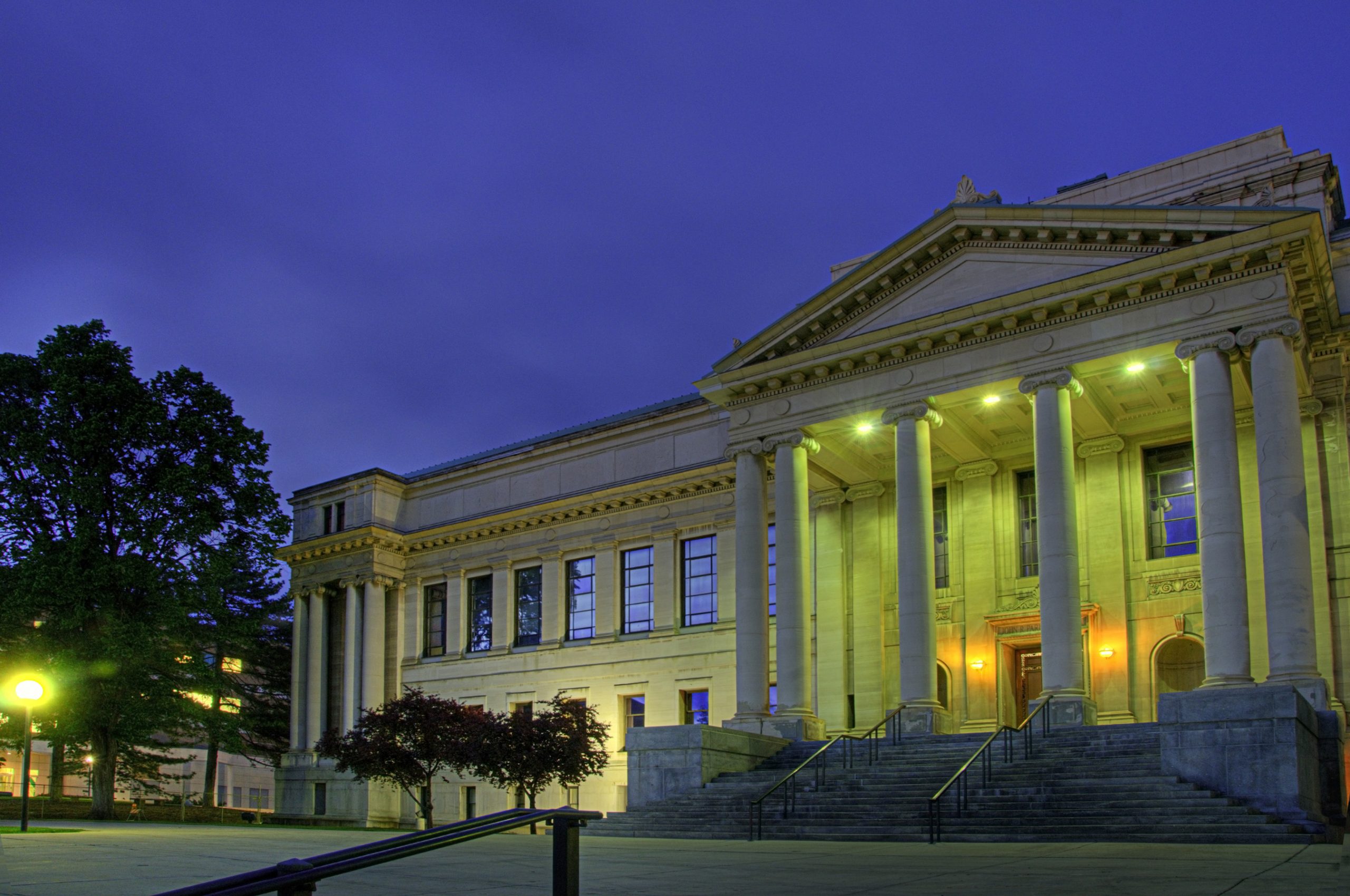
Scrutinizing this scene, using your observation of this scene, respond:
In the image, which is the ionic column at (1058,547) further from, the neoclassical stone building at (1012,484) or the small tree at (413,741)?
the small tree at (413,741)

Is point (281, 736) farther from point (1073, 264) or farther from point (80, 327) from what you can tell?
point (1073, 264)

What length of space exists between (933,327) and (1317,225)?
26.8 feet

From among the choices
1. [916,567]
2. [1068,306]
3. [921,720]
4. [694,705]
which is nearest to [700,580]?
[694,705]

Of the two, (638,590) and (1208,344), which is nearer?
(1208,344)

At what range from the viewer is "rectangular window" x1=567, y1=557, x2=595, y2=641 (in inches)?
1725

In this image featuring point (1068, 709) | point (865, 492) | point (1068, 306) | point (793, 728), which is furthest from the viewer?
point (865, 492)

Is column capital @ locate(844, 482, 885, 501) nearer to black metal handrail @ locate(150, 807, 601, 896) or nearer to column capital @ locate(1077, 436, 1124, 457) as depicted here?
column capital @ locate(1077, 436, 1124, 457)

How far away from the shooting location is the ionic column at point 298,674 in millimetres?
49125

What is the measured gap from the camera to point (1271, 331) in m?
24.7

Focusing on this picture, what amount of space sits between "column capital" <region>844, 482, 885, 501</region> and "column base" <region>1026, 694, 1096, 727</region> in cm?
1084

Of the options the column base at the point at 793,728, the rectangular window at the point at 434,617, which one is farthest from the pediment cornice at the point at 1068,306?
the rectangular window at the point at 434,617

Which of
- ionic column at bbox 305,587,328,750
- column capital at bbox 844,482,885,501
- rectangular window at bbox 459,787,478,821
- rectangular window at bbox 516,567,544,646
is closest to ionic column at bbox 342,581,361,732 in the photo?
ionic column at bbox 305,587,328,750

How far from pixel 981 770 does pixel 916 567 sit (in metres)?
6.56

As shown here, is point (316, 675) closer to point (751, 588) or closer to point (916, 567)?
point (751, 588)
